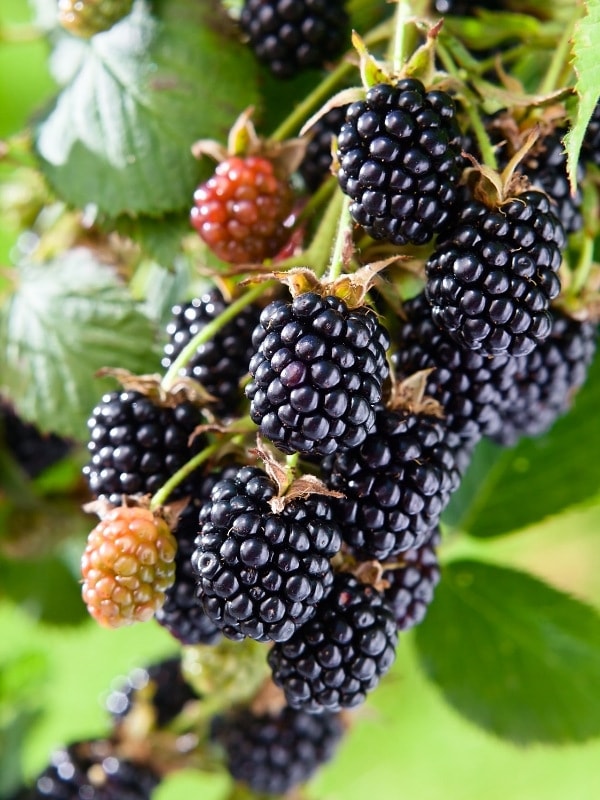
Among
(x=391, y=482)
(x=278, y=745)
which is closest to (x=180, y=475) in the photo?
(x=391, y=482)

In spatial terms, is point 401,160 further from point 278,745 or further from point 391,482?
point 278,745

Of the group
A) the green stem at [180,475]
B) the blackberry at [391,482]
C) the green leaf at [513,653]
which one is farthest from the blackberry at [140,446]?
the green leaf at [513,653]

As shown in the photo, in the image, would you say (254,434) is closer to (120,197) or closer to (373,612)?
(373,612)

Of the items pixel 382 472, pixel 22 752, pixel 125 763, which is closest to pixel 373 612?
pixel 382 472

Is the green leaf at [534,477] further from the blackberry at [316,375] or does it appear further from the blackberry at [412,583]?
the blackberry at [316,375]

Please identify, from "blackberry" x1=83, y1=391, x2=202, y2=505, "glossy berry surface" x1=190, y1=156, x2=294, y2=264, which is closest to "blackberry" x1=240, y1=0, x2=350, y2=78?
"glossy berry surface" x1=190, y1=156, x2=294, y2=264

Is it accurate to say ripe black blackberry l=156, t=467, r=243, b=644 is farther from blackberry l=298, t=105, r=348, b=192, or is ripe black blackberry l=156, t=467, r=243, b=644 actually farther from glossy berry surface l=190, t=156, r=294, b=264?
blackberry l=298, t=105, r=348, b=192
